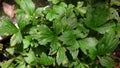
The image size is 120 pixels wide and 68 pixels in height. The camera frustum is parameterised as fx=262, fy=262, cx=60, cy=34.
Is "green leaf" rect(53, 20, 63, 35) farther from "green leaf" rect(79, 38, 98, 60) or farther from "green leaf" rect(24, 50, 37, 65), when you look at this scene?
"green leaf" rect(24, 50, 37, 65)

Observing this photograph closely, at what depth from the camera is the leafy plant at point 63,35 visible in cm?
194

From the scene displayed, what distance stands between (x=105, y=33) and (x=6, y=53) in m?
0.85

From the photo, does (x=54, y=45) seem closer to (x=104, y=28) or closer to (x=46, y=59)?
(x=46, y=59)

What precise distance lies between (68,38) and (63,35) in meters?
0.04

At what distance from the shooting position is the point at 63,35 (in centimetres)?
192

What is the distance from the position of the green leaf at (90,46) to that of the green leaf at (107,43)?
4cm

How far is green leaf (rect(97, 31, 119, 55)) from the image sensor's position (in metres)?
1.98

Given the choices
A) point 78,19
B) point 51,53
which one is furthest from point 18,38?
point 78,19

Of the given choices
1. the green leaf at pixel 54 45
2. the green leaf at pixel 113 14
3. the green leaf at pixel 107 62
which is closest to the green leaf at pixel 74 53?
the green leaf at pixel 54 45

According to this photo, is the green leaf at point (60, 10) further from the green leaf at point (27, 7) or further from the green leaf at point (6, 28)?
the green leaf at point (6, 28)

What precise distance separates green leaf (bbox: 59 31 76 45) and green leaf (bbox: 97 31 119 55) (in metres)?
0.22

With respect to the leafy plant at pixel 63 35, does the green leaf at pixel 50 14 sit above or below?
above

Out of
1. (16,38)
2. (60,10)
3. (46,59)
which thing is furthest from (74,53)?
(16,38)

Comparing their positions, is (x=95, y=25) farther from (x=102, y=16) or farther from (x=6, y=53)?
(x=6, y=53)
